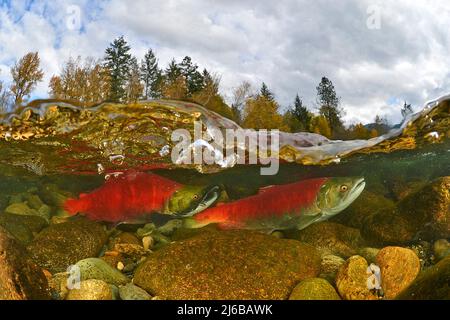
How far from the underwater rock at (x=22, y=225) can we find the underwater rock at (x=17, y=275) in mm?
3890

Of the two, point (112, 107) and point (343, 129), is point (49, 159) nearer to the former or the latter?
point (112, 107)

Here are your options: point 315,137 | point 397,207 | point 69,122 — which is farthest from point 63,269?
point 397,207

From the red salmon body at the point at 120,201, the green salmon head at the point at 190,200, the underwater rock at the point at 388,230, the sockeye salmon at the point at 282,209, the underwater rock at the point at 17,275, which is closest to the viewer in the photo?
the underwater rock at the point at 17,275

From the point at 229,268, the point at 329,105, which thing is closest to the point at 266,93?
the point at 329,105

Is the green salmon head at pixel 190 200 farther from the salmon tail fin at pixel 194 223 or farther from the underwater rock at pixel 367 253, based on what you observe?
the underwater rock at pixel 367 253

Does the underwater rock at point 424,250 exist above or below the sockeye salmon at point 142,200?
below

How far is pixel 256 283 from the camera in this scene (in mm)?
5328

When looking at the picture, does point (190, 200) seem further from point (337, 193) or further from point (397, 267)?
point (397, 267)

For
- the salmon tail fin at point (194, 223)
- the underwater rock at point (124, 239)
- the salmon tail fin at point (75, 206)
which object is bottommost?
the underwater rock at point (124, 239)

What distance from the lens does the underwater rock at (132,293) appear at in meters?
5.21

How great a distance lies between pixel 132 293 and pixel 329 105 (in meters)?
7.04

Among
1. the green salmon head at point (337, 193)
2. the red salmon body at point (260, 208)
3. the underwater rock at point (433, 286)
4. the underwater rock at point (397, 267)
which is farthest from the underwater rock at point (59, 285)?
the underwater rock at point (397, 267)

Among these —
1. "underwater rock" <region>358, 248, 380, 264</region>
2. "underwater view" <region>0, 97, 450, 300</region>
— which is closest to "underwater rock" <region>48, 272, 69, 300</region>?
"underwater view" <region>0, 97, 450, 300</region>

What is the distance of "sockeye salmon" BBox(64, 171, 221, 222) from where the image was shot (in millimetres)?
6754
